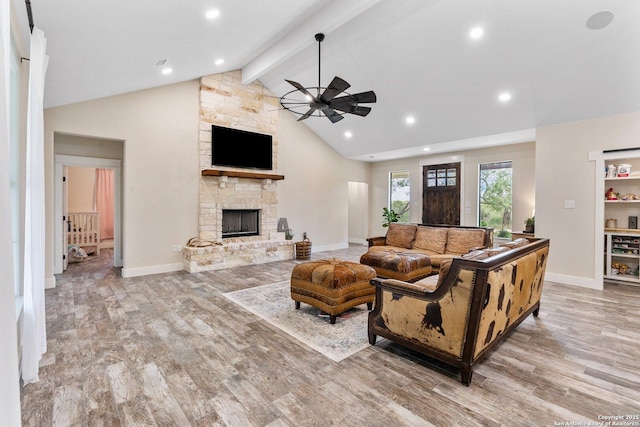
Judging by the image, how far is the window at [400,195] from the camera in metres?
9.01

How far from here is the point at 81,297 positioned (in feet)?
13.8

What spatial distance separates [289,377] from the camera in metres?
2.35

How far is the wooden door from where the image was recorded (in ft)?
25.4

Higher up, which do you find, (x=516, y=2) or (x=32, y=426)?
(x=516, y=2)

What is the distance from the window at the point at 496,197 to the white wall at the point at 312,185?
11.3 ft

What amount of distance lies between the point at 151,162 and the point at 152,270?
6.32 ft

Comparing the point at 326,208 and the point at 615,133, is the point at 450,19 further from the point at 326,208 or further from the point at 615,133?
the point at 326,208

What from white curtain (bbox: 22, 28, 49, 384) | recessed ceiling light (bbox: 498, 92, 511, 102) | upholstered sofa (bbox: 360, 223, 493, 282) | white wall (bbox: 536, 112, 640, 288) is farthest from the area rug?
recessed ceiling light (bbox: 498, 92, 511, 102)

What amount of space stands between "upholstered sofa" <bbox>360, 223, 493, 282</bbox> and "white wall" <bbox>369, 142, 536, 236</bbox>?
2047 millimetres

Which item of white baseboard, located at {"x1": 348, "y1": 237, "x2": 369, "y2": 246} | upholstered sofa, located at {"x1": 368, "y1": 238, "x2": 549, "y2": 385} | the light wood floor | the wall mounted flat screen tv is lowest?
the light wood floor

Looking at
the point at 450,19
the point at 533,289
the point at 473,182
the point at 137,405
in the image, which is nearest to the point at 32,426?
the point at 137,405

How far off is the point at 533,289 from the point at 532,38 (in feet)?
9.84

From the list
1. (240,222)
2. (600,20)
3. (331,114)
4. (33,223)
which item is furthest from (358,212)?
(33,223)

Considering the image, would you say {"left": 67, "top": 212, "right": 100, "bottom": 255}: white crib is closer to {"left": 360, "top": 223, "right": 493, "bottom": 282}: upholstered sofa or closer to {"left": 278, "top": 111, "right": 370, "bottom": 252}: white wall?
{"left": 278, "top": 111, "right": 370, "bottom": 252}: white wall
